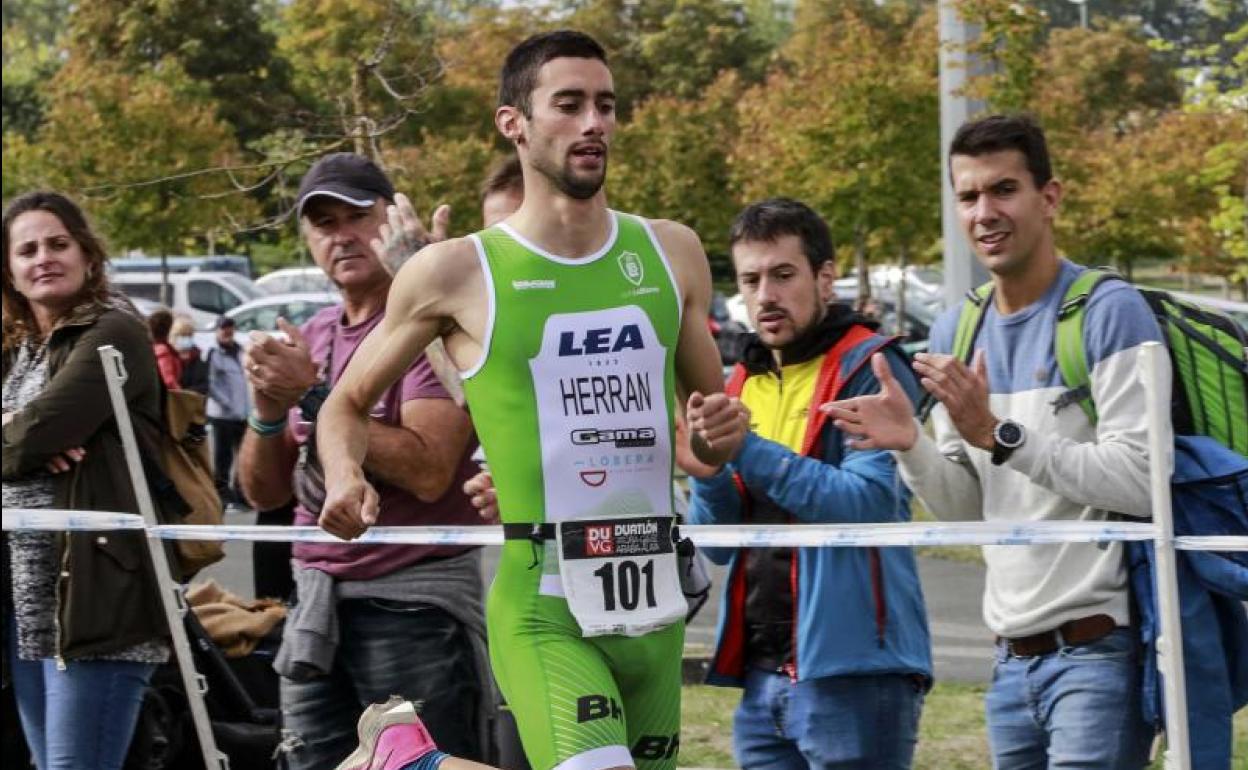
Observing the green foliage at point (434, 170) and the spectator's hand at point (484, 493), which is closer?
the spectator's hand at point (484, 493)

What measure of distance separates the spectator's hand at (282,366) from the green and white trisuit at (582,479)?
2.50 feet

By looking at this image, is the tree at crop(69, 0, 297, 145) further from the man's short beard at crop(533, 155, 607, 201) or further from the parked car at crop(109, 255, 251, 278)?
the parked car at crop(109, 255, 251, 278)

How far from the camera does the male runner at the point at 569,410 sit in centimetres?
421

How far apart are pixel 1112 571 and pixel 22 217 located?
3.41m

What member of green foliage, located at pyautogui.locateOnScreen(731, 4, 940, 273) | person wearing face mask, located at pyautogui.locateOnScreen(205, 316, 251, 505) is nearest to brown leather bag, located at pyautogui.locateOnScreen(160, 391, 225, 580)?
person wearing face mask, located at pyautogui.locateOnScreen(205, 316, 251, 505)

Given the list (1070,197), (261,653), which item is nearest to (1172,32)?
(1070,197)

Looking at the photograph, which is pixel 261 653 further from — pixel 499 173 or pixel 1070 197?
pixel 1070 197

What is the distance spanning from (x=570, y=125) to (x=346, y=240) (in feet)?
3.77

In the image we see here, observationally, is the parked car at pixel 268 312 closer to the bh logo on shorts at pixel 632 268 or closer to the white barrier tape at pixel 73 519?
the white barrier tape at pixel 73 519

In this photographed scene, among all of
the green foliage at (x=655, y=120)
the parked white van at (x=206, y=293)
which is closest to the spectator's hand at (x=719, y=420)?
the green foliage at (x=655, y=120)

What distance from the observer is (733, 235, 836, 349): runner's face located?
502cm

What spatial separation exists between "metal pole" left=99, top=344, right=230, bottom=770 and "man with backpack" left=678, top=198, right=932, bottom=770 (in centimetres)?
168

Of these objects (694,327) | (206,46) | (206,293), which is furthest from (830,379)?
(206,293)

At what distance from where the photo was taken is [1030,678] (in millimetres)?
4594
